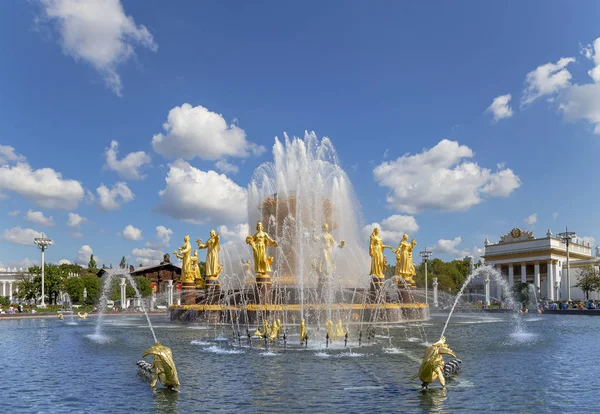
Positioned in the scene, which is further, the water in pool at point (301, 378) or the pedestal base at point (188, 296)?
the pedestal base at point (188, 296)

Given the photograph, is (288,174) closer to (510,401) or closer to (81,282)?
(510,401)

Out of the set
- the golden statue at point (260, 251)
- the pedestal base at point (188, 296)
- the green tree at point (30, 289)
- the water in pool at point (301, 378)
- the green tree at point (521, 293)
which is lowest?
the green tree at point (521, 293)

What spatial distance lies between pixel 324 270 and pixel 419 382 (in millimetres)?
18491

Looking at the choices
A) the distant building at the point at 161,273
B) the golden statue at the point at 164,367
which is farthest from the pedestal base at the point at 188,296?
the distant building at the point at 161,273

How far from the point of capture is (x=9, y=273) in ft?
483

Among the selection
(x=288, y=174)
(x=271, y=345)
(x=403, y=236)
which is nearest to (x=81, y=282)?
(x=288, y=174)

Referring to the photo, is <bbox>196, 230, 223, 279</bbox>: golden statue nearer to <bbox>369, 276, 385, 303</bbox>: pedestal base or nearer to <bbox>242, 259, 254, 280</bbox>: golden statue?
<bbox>242, 259, 254, 280</bbox>: golden statue

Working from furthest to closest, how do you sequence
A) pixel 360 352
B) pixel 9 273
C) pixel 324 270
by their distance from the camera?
1. pixel 9 273
2. pixel 324 270
3. pixel 360 352

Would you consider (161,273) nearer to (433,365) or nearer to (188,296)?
(188,296)

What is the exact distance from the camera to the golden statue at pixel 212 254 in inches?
1412

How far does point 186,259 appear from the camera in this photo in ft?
126

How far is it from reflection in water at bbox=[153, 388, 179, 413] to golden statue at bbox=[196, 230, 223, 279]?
22.4 m

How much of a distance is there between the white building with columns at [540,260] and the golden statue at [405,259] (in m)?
71.8

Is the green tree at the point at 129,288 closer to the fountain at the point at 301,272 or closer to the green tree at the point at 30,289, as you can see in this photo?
the green tree at the point at 30,289
